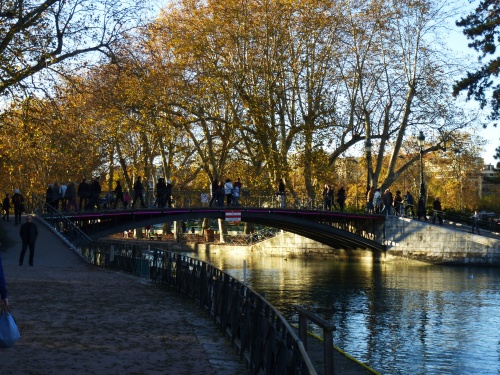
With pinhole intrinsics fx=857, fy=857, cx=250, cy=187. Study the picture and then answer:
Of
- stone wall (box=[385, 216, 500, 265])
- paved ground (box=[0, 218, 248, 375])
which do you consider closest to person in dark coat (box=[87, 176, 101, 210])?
paved ground (box=[0, 218, 248, 375])

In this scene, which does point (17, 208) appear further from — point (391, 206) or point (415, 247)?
point (391, 206)

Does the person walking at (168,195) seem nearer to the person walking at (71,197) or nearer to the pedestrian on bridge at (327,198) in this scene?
the person walking at (71,197)

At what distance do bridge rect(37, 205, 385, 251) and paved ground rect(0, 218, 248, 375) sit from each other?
42.0 ft

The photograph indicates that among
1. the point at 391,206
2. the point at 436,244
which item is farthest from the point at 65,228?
the point at 391,206

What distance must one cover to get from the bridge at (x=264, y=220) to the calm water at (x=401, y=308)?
7.73 feet

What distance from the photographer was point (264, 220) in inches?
1805

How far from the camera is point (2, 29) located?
23.6 m

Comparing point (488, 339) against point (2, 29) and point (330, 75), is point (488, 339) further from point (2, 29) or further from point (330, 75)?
point (330, 75)

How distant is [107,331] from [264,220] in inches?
1286

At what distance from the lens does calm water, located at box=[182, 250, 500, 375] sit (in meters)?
17.3

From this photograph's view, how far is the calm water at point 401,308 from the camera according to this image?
17.3 meters

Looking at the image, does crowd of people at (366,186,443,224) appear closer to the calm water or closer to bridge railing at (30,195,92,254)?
the calm water

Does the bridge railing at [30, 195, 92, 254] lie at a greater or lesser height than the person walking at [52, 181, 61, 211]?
lesser

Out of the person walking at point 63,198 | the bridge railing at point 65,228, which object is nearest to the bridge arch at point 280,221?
the person walking at point 63,198
